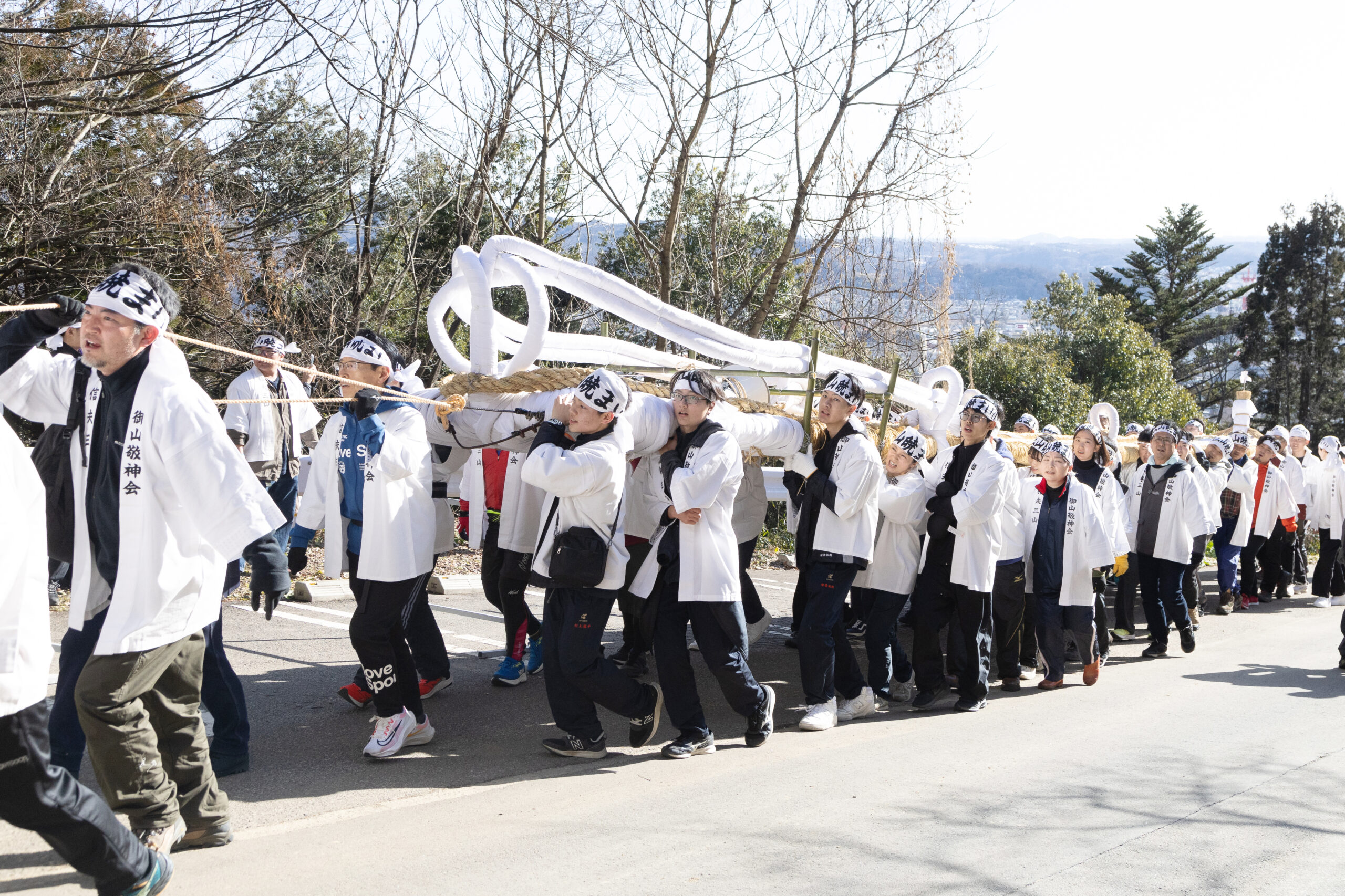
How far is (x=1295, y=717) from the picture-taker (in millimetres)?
6621

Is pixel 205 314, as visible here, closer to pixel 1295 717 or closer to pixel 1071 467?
pixel 1071 467

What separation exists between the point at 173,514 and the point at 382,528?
146cm

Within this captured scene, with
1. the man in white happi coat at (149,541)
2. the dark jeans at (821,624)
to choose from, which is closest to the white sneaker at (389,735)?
the man in white happi coat at (149,541)

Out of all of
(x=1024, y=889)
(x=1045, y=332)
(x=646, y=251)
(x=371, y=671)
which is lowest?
(x=1024, y=889)

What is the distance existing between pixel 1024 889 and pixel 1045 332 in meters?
32.2

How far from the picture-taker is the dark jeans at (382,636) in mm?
5043

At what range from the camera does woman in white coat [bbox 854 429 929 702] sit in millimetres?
6734

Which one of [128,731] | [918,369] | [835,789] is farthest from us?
[918,369]

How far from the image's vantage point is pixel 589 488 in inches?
196

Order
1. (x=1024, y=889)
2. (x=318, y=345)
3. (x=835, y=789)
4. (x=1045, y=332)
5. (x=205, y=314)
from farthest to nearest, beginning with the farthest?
(x=1045, y=332) → (x=318, y=345) → (x=205, y=314) → (x=835, y=789) → (x=1024, y=889)

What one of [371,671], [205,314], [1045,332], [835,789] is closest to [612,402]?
[371,671]

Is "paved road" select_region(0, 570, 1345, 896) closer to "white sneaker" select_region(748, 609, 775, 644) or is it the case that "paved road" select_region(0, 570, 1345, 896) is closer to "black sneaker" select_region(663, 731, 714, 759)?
"black sneaker" select_region(663, 731, 714, 759)

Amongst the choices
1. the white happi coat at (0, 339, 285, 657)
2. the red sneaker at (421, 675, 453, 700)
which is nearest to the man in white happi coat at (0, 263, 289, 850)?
the white happi coat at (0, 339, 285, 657)

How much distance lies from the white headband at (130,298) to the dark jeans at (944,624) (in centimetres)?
473
